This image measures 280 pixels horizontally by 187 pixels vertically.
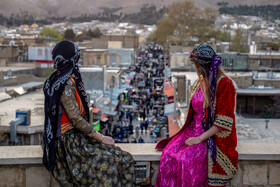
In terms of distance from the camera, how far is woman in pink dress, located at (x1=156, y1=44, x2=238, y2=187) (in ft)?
8.73

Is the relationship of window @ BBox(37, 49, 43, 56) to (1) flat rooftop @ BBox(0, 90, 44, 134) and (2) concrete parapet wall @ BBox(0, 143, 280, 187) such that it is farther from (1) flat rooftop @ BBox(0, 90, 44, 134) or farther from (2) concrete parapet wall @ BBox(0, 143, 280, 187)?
(2) concrete parapet wall @ BBox(0, 143, 280, 187)

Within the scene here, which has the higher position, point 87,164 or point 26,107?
point 87,164

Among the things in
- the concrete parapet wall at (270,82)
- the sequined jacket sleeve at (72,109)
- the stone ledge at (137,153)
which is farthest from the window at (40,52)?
the sequined jacket sleeve at (72,109)

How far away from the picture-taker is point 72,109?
261 cm

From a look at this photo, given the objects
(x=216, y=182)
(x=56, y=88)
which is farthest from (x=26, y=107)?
(x=216, y=182)

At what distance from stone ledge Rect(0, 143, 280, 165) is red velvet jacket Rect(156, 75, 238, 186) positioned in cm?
22

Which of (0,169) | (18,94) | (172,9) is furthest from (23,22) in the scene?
(0,169)

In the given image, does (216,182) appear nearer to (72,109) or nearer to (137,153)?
(137,153)

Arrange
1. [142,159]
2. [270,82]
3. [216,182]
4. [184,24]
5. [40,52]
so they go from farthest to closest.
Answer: [184,24], [40,52], [270,82], [142,159], [216,182]

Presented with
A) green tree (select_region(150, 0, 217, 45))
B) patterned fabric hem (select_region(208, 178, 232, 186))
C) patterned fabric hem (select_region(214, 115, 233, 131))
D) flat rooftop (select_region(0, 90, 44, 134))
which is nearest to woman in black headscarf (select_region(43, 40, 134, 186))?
patterned fabric hem (select_region(208, 178, 232, 186))

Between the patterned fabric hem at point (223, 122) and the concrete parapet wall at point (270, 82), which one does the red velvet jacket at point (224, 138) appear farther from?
the concrete parapet wall at point (270, 82)

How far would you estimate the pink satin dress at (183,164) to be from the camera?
2.64 m

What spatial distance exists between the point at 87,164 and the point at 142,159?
48 cm

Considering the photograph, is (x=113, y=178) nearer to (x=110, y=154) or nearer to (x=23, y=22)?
(x=110, y=154)
